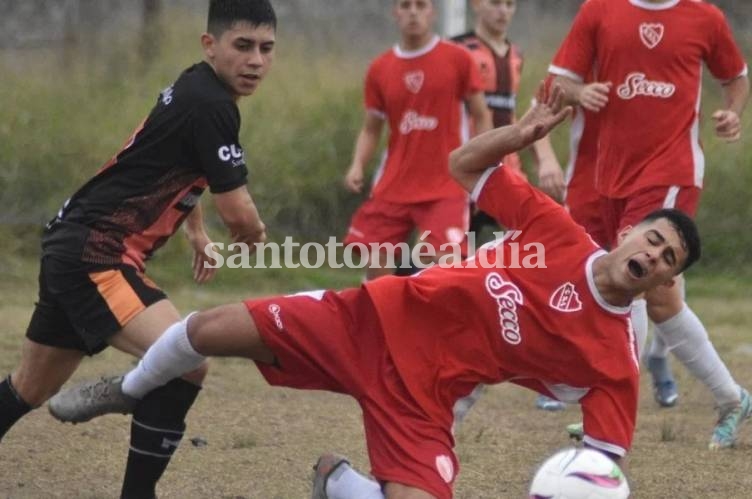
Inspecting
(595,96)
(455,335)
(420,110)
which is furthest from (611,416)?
(420,110)

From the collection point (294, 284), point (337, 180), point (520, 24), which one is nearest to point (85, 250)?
point (294, 284)

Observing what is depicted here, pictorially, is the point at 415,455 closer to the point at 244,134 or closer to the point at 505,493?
the point at 505,493

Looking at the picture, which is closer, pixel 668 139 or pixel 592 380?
pixel 592 380

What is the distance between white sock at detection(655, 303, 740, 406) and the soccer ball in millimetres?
2404

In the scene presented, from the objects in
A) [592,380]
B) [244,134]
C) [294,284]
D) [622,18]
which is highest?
[622,18]

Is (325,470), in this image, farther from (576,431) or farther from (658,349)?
(658,349)

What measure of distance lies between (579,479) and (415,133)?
16.6ft

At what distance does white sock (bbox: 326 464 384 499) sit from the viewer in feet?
15.6

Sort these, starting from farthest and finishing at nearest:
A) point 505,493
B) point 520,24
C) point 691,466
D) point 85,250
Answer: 1. point 520,24
2. point 691,466
3. point 505,493
4. point 85,250

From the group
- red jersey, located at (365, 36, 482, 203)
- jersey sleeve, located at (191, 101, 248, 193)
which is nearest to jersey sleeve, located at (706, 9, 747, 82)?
red jersey, located at (365, 36, 482, 203)

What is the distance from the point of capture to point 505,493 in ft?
18.1

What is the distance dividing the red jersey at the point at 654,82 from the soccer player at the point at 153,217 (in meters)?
1.92

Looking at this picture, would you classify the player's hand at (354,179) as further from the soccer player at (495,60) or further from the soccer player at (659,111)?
the soccer player at (659,111)

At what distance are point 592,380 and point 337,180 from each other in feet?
23.8
